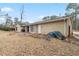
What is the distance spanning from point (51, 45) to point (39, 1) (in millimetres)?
578

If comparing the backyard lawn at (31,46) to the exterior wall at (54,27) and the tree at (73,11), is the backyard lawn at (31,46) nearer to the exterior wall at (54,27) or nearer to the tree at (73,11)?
→ the exterior wall at (54,27)

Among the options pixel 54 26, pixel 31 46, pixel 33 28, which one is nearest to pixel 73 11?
pixel 54 26

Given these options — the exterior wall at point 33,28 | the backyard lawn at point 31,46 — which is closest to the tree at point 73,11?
the backyard lawn at point 31,46

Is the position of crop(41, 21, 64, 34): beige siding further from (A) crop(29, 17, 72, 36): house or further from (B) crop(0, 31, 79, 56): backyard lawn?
(B) crop(0, 31, 79, 56): backyard lawn

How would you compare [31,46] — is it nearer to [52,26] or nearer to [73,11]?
[52,26]

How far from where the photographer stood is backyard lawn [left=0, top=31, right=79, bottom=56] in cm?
246

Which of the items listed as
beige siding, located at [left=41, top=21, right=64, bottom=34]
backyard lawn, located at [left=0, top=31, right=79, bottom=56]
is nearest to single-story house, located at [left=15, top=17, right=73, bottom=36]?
beige siding, located at [left=41, top=21, right=64, bottom=34]

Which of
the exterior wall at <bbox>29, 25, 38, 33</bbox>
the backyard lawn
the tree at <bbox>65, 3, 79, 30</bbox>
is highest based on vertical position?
the tree at <bbox>65, 3, 79, 30</bbox>

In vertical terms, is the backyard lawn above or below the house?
below

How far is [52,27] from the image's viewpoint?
2.50 m

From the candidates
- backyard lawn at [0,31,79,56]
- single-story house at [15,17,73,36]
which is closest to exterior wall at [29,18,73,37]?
single-story house at [15,17,73,36]

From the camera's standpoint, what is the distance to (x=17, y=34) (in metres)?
2.52

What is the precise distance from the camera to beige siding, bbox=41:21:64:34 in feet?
8.11

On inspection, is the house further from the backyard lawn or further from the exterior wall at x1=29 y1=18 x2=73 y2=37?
the backyard lawn
